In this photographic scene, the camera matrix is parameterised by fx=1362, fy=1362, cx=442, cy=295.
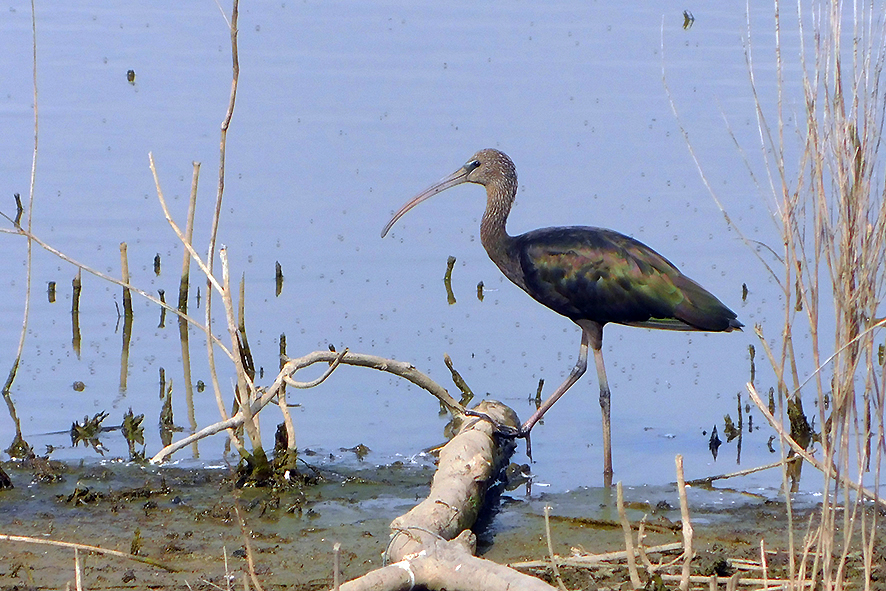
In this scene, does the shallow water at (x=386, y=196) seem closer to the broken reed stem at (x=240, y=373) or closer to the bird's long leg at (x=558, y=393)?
the bird's long leg at (x=558, y=393)

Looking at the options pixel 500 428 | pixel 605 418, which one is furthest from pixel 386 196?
pixel 500 428

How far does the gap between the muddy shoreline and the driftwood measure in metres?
0.28

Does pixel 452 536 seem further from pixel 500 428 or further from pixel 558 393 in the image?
pixel 558 393

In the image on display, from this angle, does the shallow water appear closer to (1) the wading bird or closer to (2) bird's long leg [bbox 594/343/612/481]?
(2) bird's long leg [bbox 594/343/612/481]

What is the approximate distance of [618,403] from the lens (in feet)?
30.2

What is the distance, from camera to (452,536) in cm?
601

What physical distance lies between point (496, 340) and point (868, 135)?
6.12 meters

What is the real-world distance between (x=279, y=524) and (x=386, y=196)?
23.0 feet

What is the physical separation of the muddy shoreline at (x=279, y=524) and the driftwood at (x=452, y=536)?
11.0 inches

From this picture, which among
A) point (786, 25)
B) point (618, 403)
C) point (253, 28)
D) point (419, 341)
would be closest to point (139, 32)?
point (253, 28)

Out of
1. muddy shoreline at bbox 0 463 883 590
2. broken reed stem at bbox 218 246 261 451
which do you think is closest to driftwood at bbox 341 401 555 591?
muddy shoreline at bbox 0 463 883 590

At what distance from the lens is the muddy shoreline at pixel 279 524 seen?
5859 millimetres

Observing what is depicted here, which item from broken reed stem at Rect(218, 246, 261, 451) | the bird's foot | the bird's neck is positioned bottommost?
the bird's foot

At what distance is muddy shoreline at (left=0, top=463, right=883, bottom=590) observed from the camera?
19.2 ft
